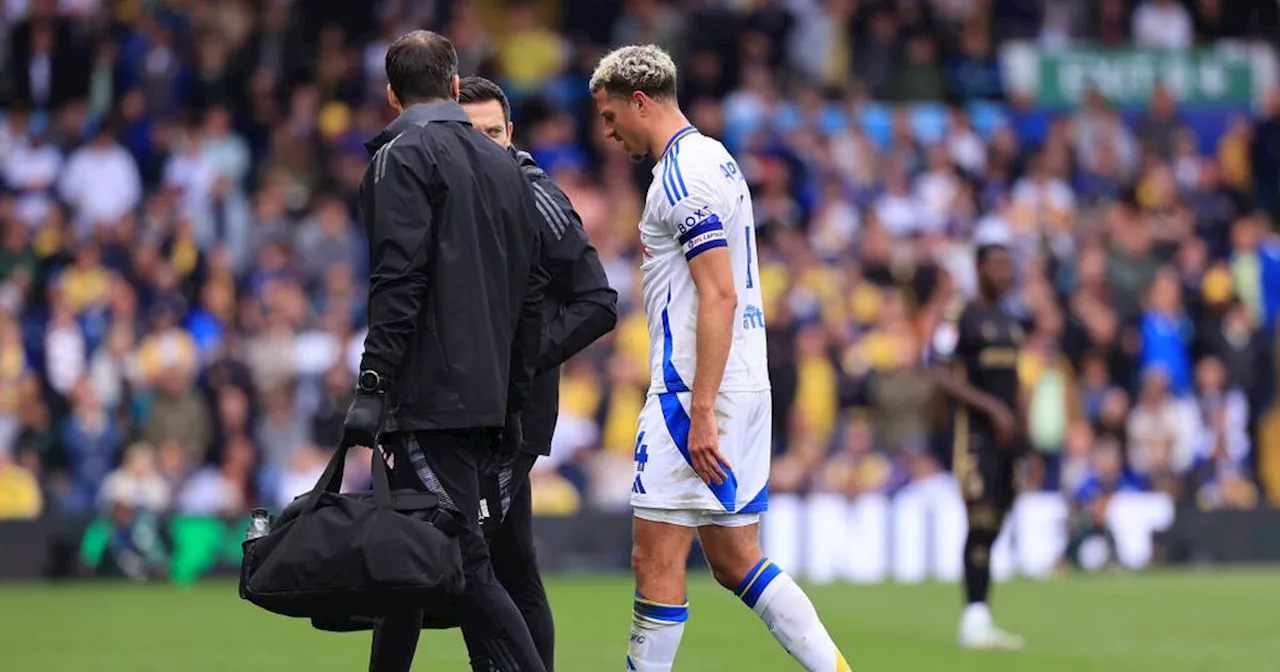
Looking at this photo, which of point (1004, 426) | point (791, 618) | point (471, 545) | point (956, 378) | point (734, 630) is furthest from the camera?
point (734, 630)

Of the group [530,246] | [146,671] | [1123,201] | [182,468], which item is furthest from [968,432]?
[1123,201]

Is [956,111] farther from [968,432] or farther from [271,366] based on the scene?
[968,432]

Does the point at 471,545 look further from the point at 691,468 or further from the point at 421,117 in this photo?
the point at 421,117

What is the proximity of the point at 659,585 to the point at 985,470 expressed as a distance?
5.41m

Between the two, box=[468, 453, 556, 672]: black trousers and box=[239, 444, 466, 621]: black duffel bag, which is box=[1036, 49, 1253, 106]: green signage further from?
box=[239, 444, 466, 621]: black duffel bag

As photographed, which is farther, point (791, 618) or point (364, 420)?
point (791, 618)

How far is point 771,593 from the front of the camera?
792 cm

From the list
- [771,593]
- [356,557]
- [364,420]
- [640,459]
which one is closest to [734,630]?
[771,593]

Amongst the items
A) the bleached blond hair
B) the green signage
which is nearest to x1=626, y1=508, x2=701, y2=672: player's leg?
the bleached blond hair

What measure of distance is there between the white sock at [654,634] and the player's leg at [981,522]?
5103mm

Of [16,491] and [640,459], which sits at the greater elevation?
[640,459]

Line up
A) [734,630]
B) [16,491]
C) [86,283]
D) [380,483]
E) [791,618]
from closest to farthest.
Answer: [380,483]
[791,618]
[734,630]
[16,491]
[86,283]

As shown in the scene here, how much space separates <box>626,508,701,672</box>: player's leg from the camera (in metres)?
7.86

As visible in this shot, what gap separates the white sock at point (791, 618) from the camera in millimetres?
7895
